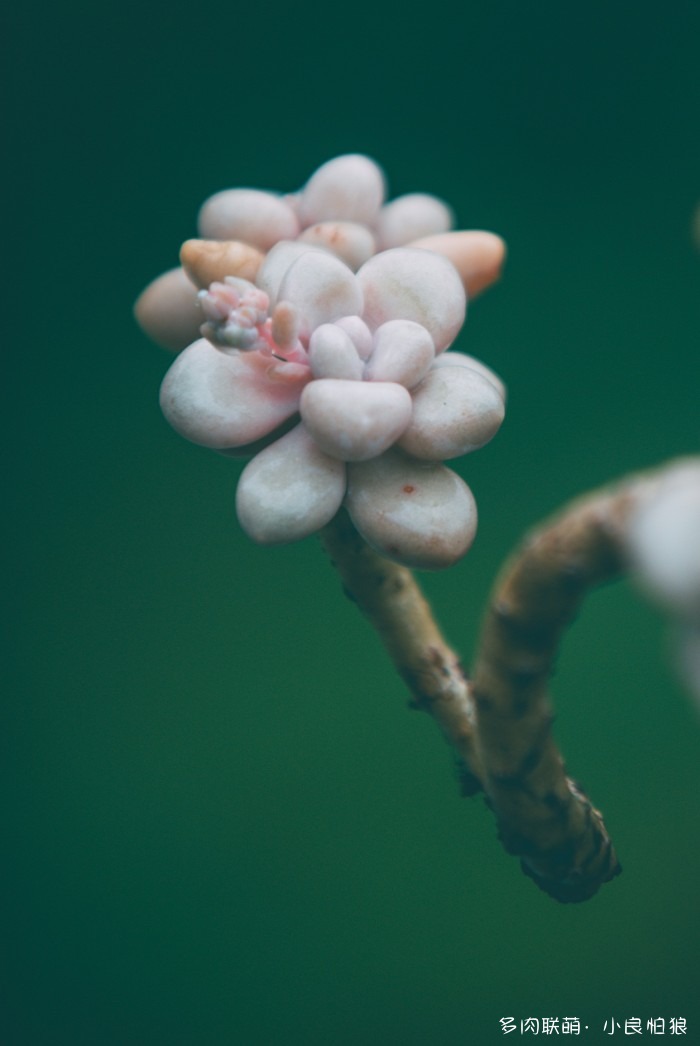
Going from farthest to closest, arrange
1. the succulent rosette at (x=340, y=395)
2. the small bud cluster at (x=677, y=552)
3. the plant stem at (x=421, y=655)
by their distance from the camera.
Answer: the plant stem at (x=421, y=655) < the succulent rosette at (x=340, y=395) < the small bud cluster at (x=677, y=552)

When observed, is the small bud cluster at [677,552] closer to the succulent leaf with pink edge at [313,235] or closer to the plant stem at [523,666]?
the plant stem at [523,666]

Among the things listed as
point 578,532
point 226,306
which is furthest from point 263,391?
point 578,532

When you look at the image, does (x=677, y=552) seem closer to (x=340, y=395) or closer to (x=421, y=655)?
(x=340, y=395)

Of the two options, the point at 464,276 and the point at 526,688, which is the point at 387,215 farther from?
the point at 526,688

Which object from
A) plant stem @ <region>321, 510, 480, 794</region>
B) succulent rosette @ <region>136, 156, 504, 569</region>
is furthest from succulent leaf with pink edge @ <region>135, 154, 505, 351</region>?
plant stem @ <region>321, 510, 480, 794</region>

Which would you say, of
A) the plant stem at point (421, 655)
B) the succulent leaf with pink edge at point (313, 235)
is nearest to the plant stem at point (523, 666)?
the plant stem at point (421, 655)
